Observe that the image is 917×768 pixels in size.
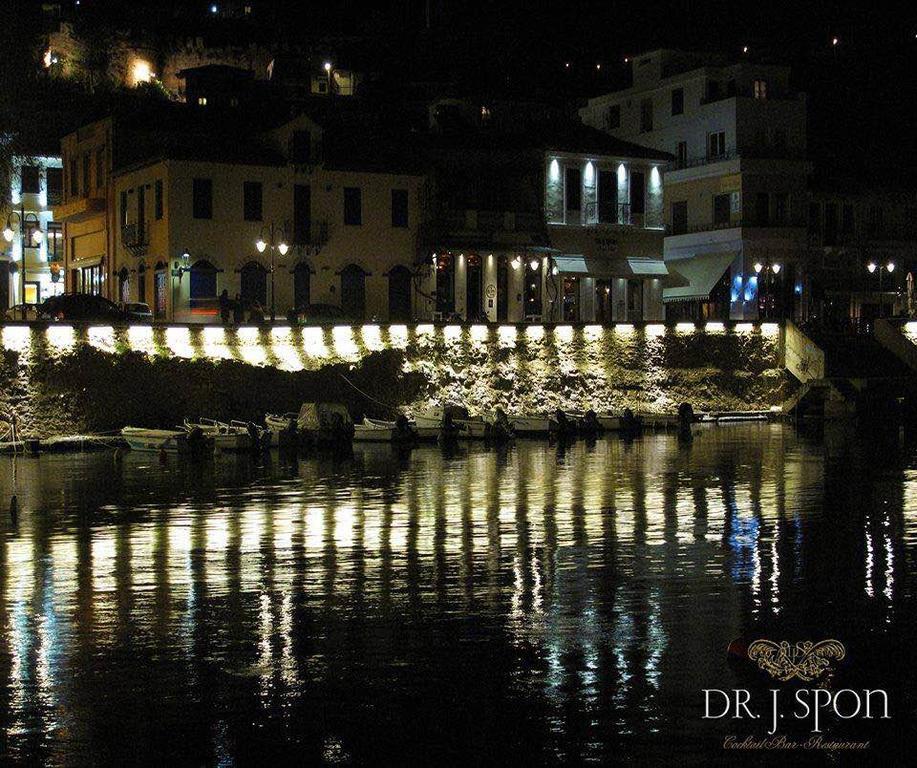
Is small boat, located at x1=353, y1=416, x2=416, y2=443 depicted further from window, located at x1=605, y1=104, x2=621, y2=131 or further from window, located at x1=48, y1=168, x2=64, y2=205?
window, located at x1=605, y1=104, x2=621, y2=131

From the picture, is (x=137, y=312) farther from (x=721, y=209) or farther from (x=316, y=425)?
(x=721, y=209)

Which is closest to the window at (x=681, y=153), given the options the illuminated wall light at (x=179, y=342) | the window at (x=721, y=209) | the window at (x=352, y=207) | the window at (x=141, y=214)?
the window at (x=721, y=209)

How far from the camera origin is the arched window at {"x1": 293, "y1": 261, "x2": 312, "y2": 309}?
67.9 metres

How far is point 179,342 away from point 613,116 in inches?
1571

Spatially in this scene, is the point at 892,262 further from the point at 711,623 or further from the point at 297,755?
the point at 297,755

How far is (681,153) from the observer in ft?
278

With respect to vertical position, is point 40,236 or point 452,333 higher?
point 40,236

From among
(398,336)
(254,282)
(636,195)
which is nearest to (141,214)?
(254,282)

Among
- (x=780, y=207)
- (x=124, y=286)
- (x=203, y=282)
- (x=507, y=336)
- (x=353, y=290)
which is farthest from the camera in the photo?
(x=780, y=207)

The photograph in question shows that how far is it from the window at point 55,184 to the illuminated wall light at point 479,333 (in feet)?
86.6

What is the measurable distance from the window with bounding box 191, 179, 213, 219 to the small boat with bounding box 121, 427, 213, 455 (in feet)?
40.7

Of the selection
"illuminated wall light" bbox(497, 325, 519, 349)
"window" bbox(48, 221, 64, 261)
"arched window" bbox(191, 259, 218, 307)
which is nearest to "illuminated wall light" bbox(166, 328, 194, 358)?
"arched window" bbox(191, 259, 218, 307)

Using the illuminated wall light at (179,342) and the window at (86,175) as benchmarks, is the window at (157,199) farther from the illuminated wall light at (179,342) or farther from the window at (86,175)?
the window at (86,175)

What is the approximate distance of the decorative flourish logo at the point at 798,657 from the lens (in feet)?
63.4
